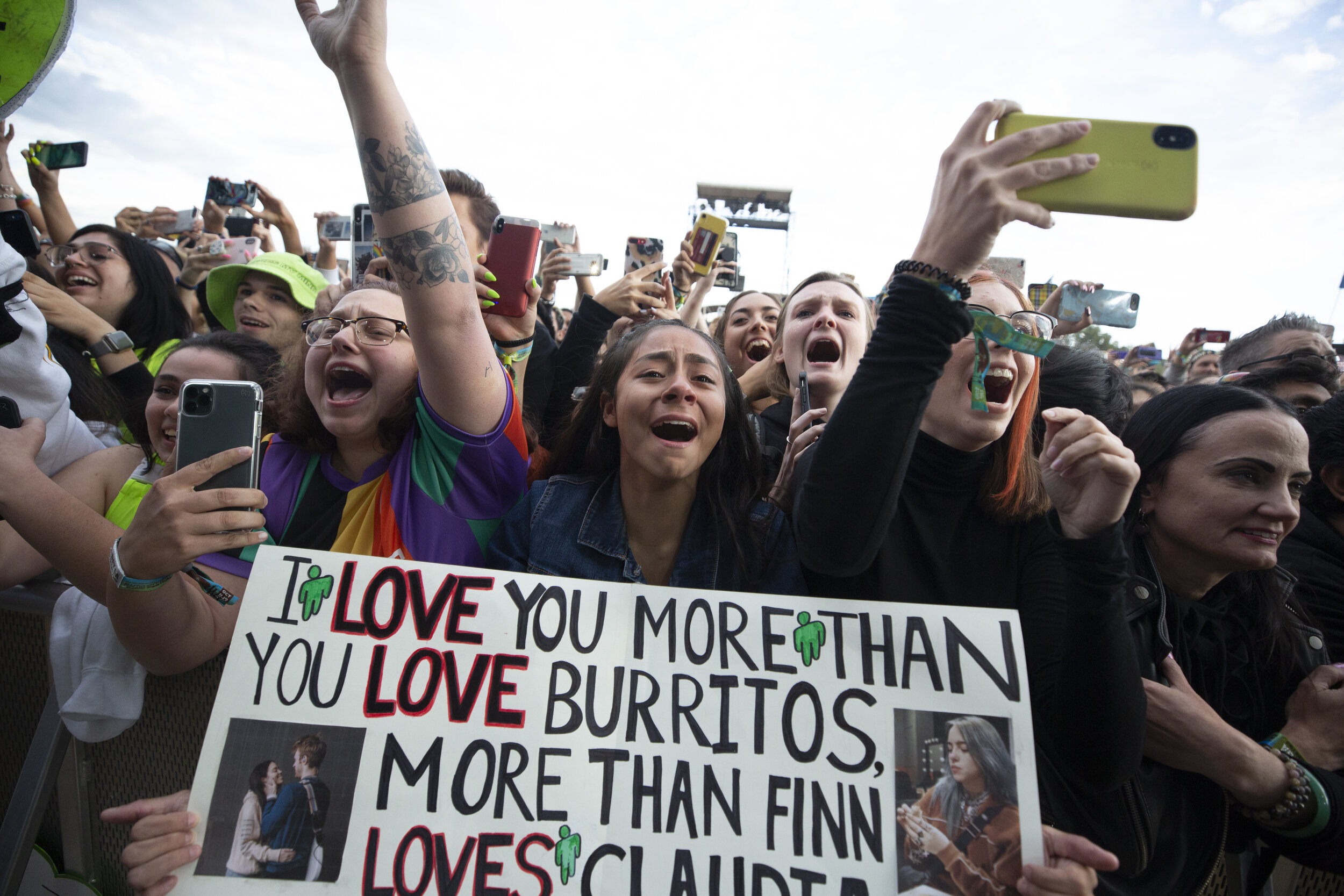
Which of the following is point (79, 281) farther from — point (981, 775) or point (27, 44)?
point (981, 775)

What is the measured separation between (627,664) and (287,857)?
740 mm

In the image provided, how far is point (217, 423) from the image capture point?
5.01 ft

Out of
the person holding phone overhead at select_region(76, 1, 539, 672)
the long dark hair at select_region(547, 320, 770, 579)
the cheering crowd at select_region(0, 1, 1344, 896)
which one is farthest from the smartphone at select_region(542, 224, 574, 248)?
the long dark hair at select_region(547, 320, 770, 579)

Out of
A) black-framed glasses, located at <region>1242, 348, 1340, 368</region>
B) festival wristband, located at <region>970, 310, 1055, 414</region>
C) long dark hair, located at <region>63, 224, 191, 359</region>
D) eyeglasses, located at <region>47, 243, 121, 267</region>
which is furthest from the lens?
long dark hair, located at <region>63, 224, 191, 359</region>

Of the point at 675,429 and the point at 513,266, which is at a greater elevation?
the point at 513,266

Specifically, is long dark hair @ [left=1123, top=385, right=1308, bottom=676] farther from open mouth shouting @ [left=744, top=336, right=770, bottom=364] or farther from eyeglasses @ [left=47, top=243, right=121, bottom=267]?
eyeglasses @ [left=47, top=243, right=121, bottom=267]

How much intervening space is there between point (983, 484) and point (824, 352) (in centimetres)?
130

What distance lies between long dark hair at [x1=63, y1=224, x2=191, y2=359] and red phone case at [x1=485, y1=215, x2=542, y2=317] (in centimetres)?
291

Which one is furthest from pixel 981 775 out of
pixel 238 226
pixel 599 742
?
pixel 238 226

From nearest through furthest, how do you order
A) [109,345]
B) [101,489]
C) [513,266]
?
[101,489] < [513,266] < [109,345]

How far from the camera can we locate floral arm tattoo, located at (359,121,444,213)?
164 centimetres

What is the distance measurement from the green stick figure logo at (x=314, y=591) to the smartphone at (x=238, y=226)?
640 centimetres

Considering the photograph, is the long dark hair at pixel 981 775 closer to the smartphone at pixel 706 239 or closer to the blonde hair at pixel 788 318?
the blonde hair at pixel 788 318

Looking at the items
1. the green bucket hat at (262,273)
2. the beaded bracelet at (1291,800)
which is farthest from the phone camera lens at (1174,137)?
the green bucket hat at (262,273)
